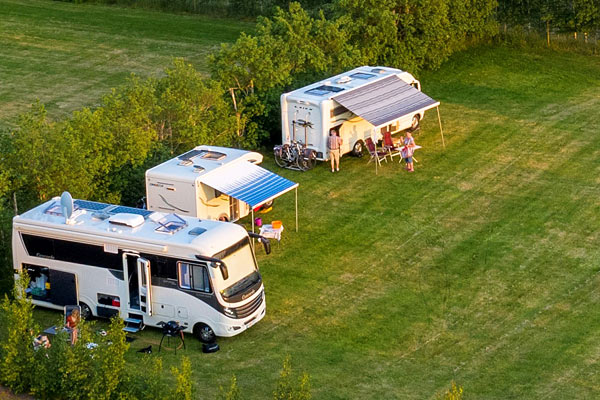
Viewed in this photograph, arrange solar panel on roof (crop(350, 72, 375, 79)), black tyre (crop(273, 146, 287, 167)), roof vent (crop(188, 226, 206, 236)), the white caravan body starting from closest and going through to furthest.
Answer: roof vent (crop(188, 226, 206, 236)), the white caravan body, black tyre (crop(273, 146, 287, 167)), solar panel on roof (crop(350, 72, 375, 79))

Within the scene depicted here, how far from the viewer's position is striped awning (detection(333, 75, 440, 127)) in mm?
30875

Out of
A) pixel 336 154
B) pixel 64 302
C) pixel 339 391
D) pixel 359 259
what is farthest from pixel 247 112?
pixel 339 391

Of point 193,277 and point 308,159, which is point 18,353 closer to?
point 193,277

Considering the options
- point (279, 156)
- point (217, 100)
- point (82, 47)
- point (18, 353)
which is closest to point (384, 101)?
point (279, 156)

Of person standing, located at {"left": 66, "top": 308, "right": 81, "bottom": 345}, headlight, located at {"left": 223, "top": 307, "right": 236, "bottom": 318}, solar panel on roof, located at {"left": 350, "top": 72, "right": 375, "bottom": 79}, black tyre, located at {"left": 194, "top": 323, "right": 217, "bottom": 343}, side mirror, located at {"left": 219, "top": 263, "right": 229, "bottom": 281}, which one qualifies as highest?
solar panel on roof, located at {"left": 350, "top": 72, "right": 375, "bottom": 79}

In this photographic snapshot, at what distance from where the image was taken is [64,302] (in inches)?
919

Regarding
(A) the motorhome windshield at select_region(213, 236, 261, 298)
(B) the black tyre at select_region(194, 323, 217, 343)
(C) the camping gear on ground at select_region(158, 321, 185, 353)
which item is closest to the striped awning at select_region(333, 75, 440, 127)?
(A) the motorhome windshield at select_region(213, 236, 261, 298)

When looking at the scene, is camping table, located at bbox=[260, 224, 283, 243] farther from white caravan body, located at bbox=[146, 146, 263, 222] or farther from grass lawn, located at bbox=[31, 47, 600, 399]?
white caravan body, located at bbox=[146, 146, 263, 222]

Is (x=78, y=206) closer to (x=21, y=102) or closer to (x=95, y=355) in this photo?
(x=95, y=355)

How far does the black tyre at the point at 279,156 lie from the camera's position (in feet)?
104

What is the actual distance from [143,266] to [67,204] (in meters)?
2.02

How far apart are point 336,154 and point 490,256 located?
6.62 meters

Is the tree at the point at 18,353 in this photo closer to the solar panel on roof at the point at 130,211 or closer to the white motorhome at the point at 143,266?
the white motorhome at the point at 143,266

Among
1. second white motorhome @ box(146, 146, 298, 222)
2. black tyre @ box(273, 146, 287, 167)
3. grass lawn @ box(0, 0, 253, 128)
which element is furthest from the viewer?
grass lawn @ box(0, 0, 253, 128)
